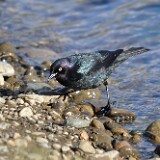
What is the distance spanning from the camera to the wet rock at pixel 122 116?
8.70 meters

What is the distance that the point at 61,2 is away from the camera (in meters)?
16.2

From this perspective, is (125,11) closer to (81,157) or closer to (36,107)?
(36,107)

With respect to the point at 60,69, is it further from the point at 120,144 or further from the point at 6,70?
the point at 120,144

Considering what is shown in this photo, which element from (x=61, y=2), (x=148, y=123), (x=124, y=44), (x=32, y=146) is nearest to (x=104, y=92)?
(x=148, y=123)

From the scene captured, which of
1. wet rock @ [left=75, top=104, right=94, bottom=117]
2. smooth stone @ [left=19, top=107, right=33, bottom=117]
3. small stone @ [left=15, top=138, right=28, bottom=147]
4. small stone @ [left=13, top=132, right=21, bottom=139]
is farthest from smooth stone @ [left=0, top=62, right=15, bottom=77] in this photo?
small stone @ [left=15, top=138, right=28, bottom=147]

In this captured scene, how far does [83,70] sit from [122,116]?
0.88 metres

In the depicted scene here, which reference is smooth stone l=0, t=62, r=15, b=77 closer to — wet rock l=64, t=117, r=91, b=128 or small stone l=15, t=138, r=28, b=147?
wet rock l=64, t=117, r=91, b=128

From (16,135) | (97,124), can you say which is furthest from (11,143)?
(97,124)

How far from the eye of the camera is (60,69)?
8.77 meters

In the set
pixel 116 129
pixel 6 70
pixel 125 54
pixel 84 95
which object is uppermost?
pixel 125 54

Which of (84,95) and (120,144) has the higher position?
(84,95)

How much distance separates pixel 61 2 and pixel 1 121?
9312 mm

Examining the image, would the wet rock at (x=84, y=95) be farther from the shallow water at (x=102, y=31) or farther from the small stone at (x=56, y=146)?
the small stone at (x=56, y=146)

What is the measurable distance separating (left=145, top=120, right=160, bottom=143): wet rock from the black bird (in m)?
0.90
